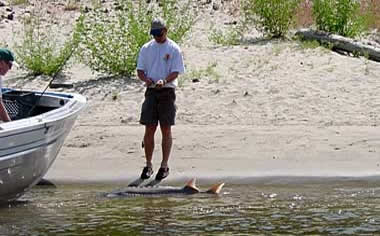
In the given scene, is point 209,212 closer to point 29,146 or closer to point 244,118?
point 29,146

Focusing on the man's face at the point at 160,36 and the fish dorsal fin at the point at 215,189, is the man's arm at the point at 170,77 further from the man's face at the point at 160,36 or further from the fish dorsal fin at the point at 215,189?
the fish dorsal fin at the point at 215,189

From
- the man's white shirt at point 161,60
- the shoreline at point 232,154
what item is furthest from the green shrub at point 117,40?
the man's white shirt at point 161,60

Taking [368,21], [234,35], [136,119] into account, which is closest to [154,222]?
[136,119]

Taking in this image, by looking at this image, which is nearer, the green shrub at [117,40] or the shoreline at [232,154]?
the shoreline at [232,154]

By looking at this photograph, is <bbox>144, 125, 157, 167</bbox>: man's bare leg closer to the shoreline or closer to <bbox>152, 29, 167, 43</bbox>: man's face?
the shoreline

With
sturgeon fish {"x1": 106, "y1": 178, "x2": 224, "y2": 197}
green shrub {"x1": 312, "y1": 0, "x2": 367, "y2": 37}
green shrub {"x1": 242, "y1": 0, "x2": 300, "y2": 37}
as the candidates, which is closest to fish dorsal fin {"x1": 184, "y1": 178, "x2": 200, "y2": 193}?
sturgeon fish {"x1": 106, "y1": 178, "x2": 224, "y2": 197}

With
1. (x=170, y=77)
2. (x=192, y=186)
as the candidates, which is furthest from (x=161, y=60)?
(x=192, y=186)

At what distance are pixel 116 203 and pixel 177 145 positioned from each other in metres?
2.22

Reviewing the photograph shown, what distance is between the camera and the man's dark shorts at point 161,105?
11617mm

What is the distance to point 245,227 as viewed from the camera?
32.1ft

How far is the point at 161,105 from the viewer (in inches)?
458

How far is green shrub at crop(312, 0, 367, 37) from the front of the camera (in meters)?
18.0

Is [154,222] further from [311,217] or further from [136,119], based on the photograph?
[136,119]

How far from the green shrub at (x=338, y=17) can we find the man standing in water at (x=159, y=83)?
6.88 m
